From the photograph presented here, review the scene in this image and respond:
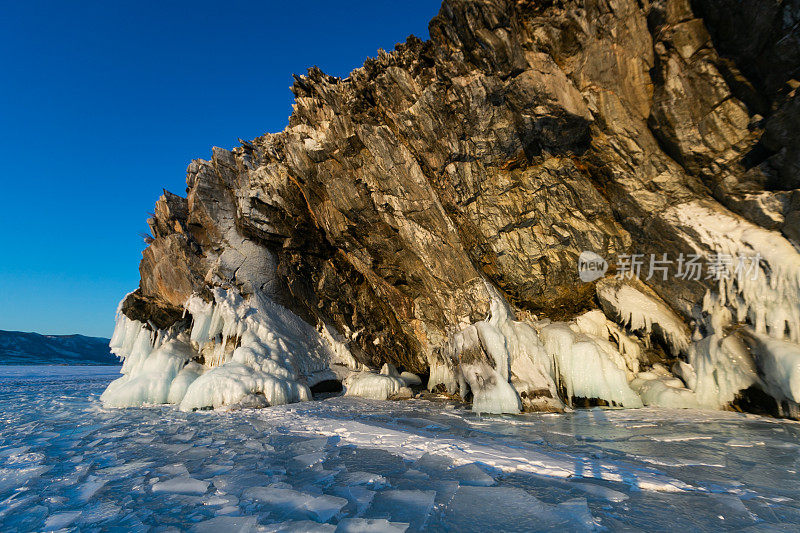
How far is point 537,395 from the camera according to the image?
10.5 m

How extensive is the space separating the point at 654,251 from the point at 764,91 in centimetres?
409

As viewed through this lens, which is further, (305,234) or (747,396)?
(305,234)

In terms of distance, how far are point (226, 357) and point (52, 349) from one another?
379 feet

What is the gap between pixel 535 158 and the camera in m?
10.3

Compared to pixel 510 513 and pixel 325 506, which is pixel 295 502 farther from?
pixel 510 513

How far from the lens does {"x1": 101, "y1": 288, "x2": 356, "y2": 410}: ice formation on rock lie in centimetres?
1209

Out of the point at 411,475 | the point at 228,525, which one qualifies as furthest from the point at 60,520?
the point at 411,475

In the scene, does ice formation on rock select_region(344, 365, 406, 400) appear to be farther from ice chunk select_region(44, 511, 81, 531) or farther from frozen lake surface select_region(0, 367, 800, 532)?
ice chunk select_region(44, 511, 81, 531)

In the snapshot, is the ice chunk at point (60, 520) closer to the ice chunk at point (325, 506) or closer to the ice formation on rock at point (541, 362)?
the ice chunk at point (325, 506)

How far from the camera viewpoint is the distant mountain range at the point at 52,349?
82.2 metres

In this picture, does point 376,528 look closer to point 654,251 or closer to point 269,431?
point 269,431

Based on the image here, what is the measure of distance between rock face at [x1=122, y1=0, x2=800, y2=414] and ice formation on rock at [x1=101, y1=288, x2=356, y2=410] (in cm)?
157

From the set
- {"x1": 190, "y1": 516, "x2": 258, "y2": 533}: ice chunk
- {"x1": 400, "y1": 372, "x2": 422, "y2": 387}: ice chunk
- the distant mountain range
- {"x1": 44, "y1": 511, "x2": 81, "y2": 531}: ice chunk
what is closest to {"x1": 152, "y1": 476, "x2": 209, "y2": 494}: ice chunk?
{"x1": 44, "y1": 511, "x2": 81, "y2": 531}: ice chunk

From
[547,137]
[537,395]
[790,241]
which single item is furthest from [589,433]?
[547,137]
